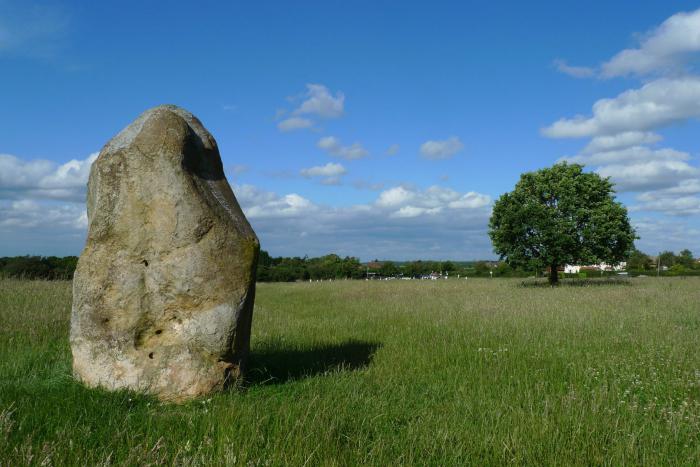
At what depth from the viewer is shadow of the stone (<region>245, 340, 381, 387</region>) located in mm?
8008

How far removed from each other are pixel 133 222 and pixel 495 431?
→ 515cm

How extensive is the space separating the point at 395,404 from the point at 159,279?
347 centimetres

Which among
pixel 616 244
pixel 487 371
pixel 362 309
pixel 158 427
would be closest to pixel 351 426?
pixel 158 427

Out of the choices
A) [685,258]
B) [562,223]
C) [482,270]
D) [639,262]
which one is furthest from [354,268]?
[685,258]

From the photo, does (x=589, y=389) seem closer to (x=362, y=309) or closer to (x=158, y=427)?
(x=158, y=427)

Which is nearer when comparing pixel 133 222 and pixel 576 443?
pixel 576 443

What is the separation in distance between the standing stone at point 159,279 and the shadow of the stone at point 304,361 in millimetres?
1068

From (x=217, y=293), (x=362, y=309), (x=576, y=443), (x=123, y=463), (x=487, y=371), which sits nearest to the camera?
(x=123, y=463)

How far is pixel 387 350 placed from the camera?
10234 mm

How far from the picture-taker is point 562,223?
109ft

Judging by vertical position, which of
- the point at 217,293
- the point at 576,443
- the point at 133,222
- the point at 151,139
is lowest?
the point at 576,443

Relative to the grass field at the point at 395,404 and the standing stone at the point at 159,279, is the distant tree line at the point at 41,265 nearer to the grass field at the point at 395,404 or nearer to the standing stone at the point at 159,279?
the grass field at the point at 395,404

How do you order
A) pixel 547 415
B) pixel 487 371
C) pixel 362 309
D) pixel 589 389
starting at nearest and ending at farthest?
pixel 547 415, pixel 589 389, pixel 487 371, pixel 362 309

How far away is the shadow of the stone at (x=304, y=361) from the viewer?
8.01 meters
